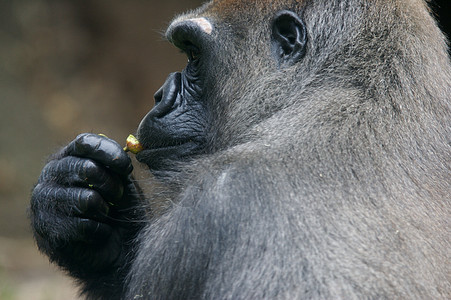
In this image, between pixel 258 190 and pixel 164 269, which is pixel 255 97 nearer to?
pixel 258 190

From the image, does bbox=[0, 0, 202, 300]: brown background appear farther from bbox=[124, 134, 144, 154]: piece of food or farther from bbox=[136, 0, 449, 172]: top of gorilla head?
bbox=[136, 0, 449, 172]: top of gorilla head

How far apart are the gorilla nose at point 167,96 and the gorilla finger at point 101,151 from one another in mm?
387

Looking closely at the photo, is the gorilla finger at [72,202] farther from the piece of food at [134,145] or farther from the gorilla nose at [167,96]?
the gorilla nose at [167,96]

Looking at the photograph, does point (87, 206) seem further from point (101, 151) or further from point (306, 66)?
point (306, 66)

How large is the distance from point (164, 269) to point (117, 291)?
3.67 feet

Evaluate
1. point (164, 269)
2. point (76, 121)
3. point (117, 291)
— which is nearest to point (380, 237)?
point (164, 269)

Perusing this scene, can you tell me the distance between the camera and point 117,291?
3787mm

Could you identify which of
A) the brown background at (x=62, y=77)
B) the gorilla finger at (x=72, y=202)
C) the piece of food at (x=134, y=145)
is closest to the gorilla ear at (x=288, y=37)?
the piece of food at (x=134, y=145)

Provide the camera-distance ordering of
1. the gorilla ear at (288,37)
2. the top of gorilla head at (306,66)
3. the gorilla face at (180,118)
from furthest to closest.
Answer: the gorilla face at (180,118) < the gorilla ear at (288,37) < the top of gorilla head at (306,66)

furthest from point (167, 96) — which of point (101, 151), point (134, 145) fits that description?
point (101, 151)

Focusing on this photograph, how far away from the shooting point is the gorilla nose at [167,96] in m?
3.71

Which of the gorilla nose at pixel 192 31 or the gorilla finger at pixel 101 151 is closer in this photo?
the gorilla finger at pixel 101 151

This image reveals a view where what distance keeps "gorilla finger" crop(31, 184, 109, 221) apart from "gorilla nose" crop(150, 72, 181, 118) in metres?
0.65

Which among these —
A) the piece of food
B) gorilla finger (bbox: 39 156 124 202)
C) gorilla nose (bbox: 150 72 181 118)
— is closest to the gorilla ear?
gorilla nose (bbox: 150 72 181 118)
